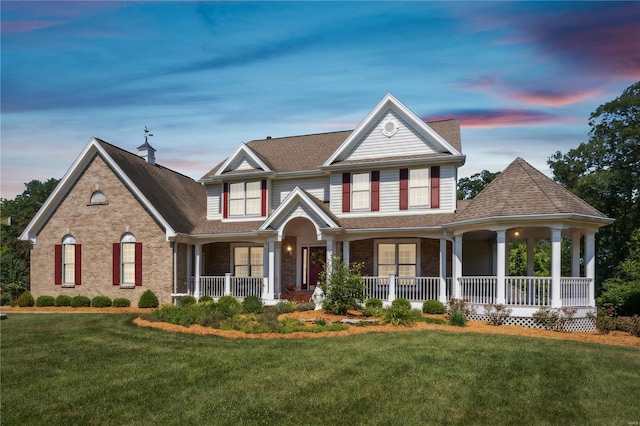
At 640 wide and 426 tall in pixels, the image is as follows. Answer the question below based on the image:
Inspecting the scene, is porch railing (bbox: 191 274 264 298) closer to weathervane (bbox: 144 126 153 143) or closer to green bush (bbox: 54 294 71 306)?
green bush (bbox: 54 294 71 306)

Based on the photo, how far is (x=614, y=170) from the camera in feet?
88.1

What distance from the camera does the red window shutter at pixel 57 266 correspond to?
22.3 meters

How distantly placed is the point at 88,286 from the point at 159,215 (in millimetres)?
5287

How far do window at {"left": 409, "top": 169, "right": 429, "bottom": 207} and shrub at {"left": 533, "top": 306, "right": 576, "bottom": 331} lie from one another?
6.87 meters

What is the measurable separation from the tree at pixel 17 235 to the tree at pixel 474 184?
152 ft

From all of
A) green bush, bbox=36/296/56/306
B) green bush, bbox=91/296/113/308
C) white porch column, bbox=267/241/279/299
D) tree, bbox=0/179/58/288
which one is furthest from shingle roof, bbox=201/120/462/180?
tree, bbox=0/179/58/288

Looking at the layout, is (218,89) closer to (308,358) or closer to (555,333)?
(308,358)

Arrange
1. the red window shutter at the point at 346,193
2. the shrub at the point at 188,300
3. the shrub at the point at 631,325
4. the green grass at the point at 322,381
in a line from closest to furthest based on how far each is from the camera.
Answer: the green grass at the point at 322,381 → the shrub at the point at 631,325 → the shrub at the point at 188,300 → the red window shutter at the point at 346,193

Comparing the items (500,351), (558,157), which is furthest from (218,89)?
(558,157)

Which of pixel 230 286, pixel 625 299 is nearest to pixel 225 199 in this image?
pixel 230 286

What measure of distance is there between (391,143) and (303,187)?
16.7ft

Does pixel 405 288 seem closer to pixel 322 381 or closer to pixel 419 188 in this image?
pixel 419 188

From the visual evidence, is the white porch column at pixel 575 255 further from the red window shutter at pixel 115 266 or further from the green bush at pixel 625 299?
the red window shutter at pixel 115 266

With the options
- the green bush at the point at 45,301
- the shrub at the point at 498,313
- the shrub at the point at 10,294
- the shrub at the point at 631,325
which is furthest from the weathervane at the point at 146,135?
the shrub at the point at 631,325
